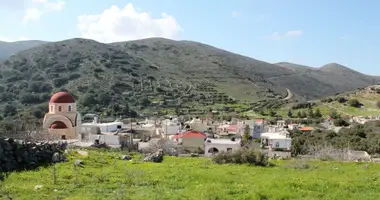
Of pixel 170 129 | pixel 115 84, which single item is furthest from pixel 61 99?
pixel 115 84

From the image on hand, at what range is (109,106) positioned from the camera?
327 ft

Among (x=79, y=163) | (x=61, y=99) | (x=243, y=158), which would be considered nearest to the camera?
(x=79, y=163)

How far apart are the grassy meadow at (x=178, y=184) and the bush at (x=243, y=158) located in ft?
7.47

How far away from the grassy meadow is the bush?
7.47 feet

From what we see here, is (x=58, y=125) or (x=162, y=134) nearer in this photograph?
(x=58, y=125)

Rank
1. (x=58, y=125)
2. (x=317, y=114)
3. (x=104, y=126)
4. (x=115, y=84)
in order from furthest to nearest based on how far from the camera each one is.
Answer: (x=115, y=84) < (x=317, y=114) < (x=104, y=126) < (x=58, y=125)

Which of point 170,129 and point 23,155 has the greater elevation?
point 23,155

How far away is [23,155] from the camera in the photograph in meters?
16.1

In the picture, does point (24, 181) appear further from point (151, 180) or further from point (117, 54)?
point (117, 54)

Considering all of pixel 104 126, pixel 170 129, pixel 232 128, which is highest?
pixel 104 126

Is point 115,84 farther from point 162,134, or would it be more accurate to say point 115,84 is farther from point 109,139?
point 109,139

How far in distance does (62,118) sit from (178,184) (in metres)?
37.7

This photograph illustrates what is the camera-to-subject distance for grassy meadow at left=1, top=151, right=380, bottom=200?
1188 cm

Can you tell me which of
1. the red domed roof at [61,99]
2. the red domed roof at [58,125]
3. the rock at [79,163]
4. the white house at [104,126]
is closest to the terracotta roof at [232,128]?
the white house at [104,126]
